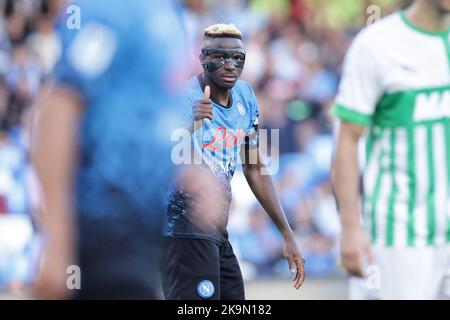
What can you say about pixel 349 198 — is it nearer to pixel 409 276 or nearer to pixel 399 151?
pixel 399 151

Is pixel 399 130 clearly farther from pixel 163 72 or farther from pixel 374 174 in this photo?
pixel 163 72

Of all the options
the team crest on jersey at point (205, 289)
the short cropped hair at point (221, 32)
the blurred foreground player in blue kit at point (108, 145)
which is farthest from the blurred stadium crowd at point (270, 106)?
the blurred foreground player in blue kit at point (108, 145)

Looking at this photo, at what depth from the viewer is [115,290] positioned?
11.0ft

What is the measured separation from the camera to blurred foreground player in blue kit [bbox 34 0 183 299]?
301 centimetres

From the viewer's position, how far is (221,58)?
564 cm

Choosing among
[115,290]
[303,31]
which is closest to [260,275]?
[303,31]

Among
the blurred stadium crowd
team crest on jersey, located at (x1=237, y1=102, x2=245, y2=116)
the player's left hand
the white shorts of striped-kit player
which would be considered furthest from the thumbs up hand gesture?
the blurred stadium crowd

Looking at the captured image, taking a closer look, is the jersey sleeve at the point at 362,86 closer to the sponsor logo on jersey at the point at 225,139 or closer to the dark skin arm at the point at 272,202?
the sponsor logo on jersey at the point at 225,139

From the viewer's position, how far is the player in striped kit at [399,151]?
419 centimetres

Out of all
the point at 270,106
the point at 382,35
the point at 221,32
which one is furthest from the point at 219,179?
the point at 270,106

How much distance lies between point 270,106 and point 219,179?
15.7 feet
